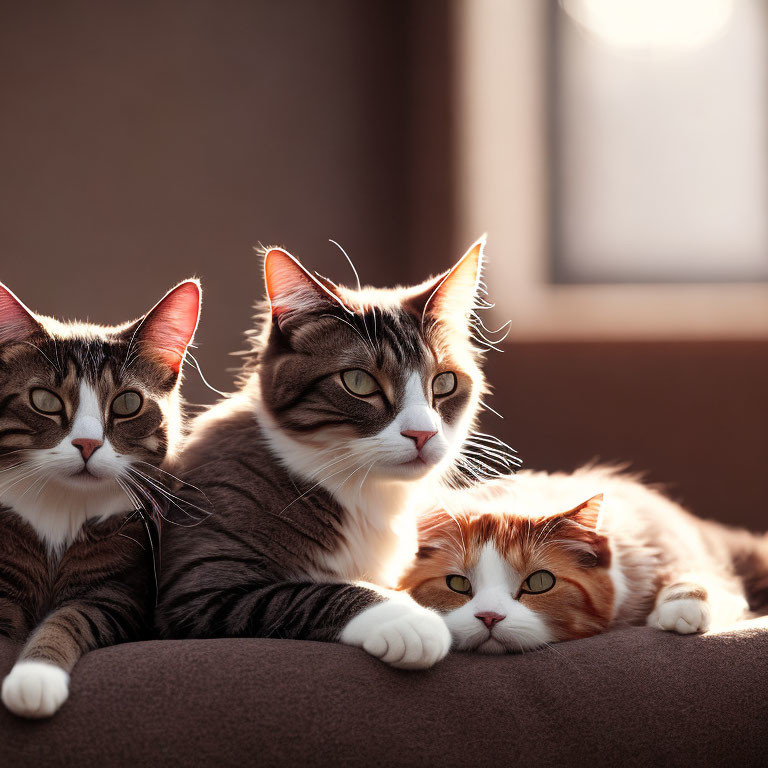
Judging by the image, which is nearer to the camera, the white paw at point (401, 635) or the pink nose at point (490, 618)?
the white paw at point (401, 635)

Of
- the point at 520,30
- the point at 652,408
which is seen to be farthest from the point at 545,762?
the point at 520,30

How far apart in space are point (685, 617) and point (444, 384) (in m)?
0.49

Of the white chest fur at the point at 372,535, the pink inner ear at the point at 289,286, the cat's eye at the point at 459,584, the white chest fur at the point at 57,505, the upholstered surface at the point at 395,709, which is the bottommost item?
the upholstered surface at the point at 395,709

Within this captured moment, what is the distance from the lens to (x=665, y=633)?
1.22m

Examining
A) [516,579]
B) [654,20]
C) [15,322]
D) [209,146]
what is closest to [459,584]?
[516,579]

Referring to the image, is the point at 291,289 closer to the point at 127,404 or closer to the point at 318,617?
the point at 127,404

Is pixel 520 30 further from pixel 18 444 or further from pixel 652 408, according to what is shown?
pixel 18 444

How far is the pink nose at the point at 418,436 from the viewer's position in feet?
3.91

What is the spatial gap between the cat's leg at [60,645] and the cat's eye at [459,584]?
450 mm

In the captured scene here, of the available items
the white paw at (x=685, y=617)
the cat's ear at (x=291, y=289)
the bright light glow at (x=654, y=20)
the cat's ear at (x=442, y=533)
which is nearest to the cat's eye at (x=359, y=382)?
the cat's ear at (x=291, y=289)

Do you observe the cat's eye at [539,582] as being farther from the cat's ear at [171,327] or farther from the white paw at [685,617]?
the cat's ear at [171,327]

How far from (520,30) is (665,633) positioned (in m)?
2.29

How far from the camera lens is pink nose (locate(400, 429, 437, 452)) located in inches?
Result: 46.9

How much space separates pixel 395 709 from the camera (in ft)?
3.34
